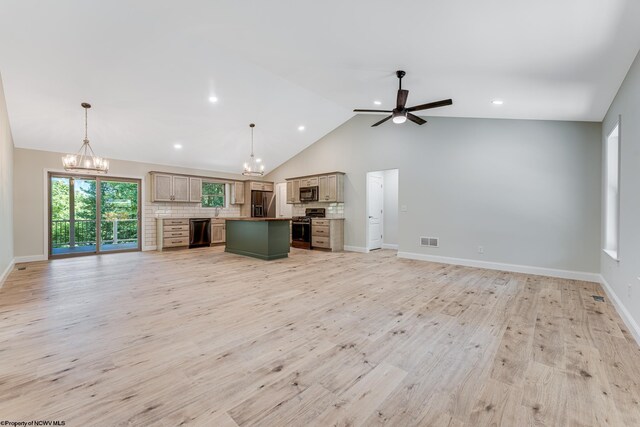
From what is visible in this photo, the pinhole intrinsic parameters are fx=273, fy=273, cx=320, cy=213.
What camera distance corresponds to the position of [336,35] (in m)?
3.01

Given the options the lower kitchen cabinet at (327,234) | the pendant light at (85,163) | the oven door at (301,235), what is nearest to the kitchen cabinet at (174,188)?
the pendant light at (85,163)

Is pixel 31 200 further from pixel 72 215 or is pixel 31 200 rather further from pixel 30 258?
pixel 30 258

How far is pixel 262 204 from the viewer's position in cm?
984

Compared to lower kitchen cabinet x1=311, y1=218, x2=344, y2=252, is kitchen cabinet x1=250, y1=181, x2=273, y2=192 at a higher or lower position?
higher

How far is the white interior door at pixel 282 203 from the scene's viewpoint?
9.66m

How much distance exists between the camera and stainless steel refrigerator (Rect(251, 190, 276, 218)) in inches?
379

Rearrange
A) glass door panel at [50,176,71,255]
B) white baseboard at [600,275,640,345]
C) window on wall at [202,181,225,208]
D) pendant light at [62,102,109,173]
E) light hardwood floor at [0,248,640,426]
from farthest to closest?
window on wall at [202,181,225,208] → glass door panel at [50,176,71,255] → pendant light at [62,102,109,173] → white baseboard at [600,275,640,345] → light hardwood floor at [0,248,640,426]

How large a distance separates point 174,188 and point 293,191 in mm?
3543

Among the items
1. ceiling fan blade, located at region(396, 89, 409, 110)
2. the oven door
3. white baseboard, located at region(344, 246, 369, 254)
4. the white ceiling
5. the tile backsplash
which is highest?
the white ceiling

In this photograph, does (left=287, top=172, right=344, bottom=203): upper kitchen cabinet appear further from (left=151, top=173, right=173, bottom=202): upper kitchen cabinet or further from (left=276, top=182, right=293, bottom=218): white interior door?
(left=151, top=173, right=173, bottom=202): upper kitchen cabinet

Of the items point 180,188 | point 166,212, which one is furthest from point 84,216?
point 180,188

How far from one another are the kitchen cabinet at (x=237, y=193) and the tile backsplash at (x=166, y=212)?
19.4 inches

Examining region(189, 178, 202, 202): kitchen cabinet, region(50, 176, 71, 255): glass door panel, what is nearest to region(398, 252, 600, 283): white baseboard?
region(189, 178, 202, 202): kitchen cabinet

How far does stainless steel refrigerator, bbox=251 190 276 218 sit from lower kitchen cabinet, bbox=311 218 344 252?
264 centimetres
